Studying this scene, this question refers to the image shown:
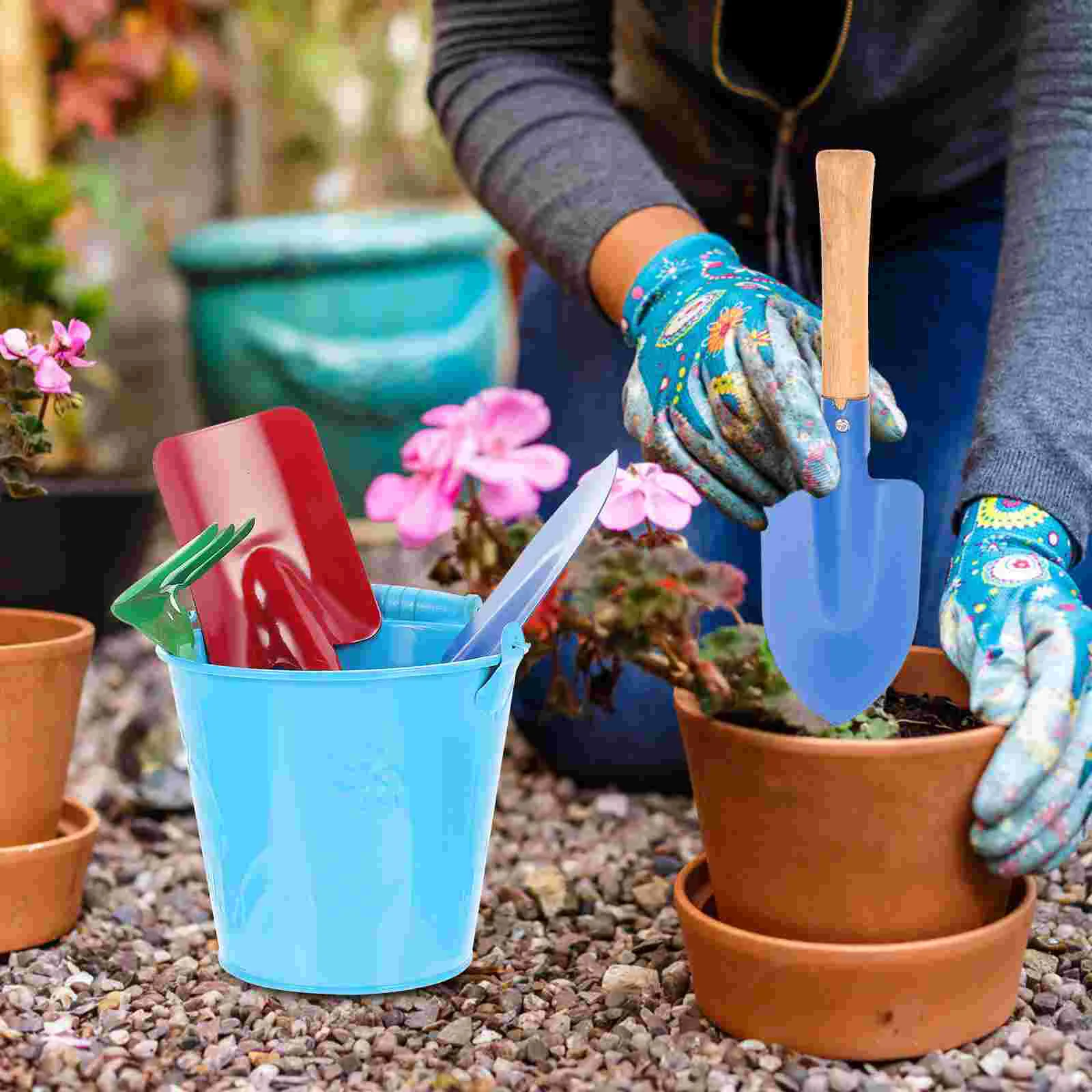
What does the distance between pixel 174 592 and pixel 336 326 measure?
2.05 meters

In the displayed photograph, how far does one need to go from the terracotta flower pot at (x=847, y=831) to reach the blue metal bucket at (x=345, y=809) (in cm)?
17

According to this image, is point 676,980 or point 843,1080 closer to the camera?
point 843,1080

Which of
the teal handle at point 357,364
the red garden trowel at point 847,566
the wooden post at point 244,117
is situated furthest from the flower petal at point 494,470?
the wooden post at point 244,117

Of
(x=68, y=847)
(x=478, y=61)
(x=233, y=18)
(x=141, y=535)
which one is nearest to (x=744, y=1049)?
(x=68, y=847)

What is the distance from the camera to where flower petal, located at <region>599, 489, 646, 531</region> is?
107 cm

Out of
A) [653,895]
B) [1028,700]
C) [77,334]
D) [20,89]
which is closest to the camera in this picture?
[1028,700]

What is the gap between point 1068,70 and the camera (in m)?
1.25

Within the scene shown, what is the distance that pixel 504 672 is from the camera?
1.05m

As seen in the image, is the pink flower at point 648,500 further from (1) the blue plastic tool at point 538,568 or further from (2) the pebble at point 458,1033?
(2) the pebble at point 458,1033

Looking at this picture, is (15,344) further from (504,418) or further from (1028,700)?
(1028,700)

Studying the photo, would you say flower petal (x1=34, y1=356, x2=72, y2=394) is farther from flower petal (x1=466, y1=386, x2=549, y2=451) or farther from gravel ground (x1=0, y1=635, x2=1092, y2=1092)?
gravel ground (x1=0, y1=635, x2=1092, y2=1092)

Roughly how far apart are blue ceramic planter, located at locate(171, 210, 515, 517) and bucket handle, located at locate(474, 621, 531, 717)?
1.99m

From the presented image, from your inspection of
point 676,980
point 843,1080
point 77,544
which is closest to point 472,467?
point 676,980

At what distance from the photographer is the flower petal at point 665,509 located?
1.06 metres
